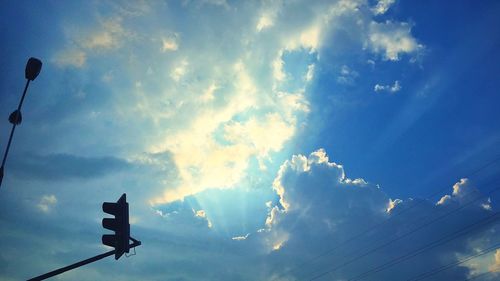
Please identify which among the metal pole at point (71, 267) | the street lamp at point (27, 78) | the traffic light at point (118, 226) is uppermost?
the street lamp at point (27, 78)

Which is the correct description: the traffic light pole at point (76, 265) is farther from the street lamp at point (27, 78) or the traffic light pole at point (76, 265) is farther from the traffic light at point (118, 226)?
the street lamp at point (27, 78)

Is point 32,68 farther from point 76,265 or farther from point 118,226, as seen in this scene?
point 76,265

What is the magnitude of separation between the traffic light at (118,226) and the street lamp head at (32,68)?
11.5 ft

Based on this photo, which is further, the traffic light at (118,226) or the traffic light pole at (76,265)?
the traffic light at (118,226)

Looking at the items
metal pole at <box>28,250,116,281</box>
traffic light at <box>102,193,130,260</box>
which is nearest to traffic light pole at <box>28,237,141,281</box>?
metal pole at <box>28,250,116,281</box>

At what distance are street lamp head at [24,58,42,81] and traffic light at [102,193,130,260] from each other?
3520mm

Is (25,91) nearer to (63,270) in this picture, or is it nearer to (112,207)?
(112,207)

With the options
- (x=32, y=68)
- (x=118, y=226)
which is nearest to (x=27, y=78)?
(x=32, y=68)

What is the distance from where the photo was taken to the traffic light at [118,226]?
7.52 m

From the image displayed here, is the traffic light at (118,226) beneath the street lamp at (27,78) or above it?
beneath

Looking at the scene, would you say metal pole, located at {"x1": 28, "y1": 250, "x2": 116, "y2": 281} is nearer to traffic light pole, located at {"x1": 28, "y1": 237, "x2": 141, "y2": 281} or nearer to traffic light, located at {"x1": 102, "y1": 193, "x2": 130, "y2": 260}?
traffic light pole, located at {"x1": 28, "y1": 237, "x2": 141, "y2": 281}

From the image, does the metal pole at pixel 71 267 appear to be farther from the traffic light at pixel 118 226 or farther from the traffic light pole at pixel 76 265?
the traffic light at pixel 118 226

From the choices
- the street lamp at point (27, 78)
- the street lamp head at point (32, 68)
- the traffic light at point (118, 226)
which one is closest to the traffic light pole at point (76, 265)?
the traffic light at point (118, 226)

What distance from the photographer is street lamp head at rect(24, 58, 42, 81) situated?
7469 millimetres
